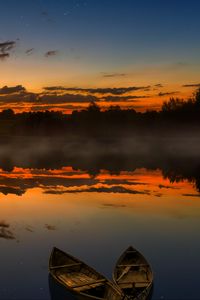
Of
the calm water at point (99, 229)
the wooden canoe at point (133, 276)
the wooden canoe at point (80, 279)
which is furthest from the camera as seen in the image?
the calm water at point (99, 229)

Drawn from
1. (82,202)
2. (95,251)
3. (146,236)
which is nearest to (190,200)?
(82,202)

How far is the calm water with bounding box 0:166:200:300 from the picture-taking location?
90.8ft

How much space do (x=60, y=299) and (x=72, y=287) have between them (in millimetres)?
1482

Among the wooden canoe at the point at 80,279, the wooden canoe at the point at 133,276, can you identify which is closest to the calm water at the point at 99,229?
the wooden canoe at the point at 133,276

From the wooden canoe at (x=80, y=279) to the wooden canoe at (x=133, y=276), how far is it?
1072 mm

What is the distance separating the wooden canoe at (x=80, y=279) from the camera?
22.6m

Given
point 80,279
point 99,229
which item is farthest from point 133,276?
point 99,229

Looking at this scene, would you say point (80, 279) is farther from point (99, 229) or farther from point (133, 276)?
point (99, 229)

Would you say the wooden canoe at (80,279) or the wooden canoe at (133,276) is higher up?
the wooden canoe at (80,279)

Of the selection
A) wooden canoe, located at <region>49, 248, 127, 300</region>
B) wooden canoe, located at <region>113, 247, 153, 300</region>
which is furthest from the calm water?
wooden canoe, located at <region>49, 248, 127, 300</region>

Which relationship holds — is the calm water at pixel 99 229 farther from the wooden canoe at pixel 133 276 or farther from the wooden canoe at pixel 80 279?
the wooden canoe at pixel 80 279

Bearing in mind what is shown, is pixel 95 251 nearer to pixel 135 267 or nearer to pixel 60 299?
pixel 135 267

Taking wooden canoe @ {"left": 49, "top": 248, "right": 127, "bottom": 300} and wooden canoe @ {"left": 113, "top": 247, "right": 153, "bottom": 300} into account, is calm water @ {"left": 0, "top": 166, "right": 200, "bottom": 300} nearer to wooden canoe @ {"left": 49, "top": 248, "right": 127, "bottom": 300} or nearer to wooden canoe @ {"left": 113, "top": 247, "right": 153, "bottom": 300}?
wooden canoe @ {"left": 113, "top": 247, "right": 153, "bottom": 300}

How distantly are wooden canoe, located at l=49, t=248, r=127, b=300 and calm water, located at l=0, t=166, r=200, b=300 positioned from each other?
43.0 inches
